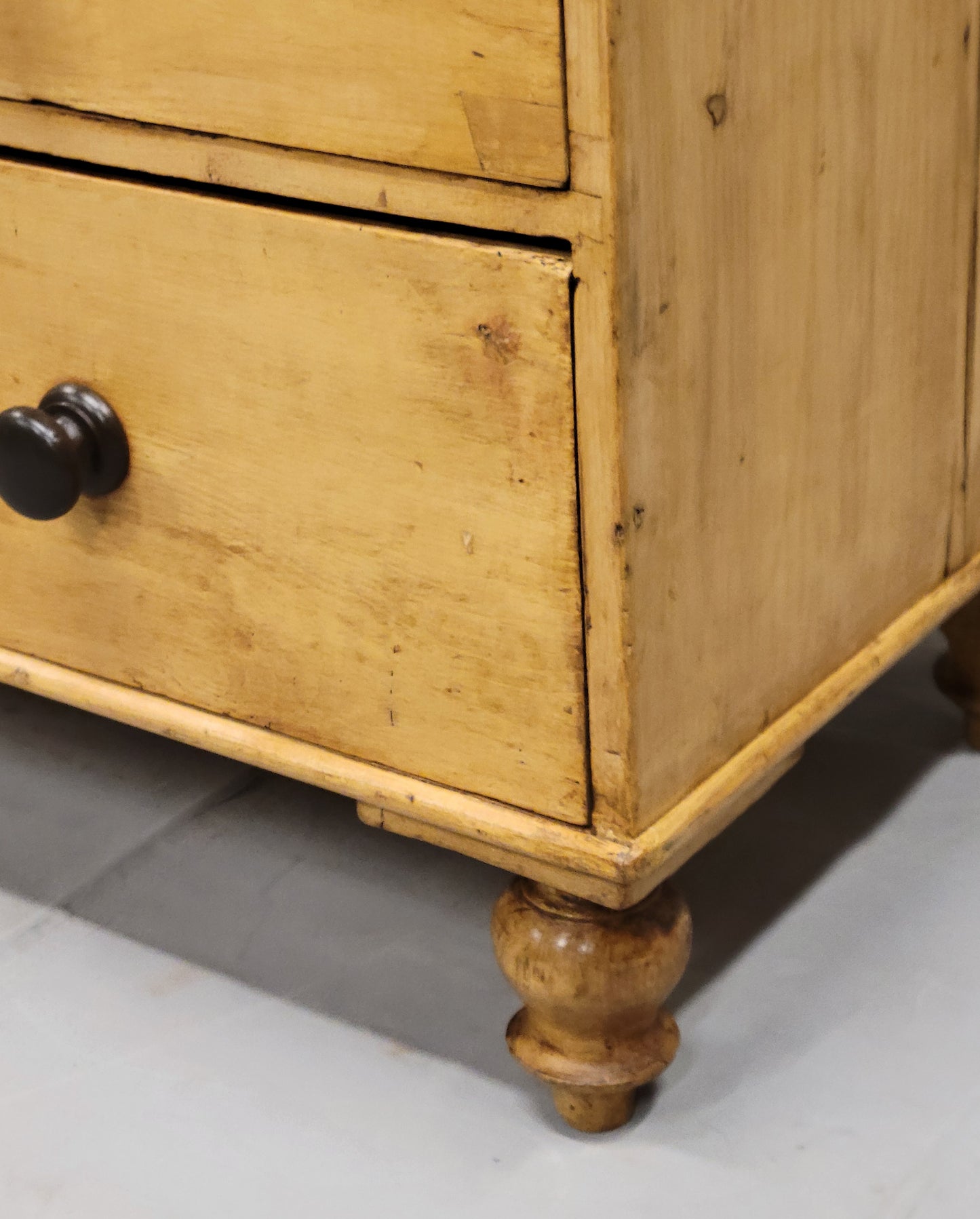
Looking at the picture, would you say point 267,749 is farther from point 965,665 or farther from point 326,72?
point 965,665

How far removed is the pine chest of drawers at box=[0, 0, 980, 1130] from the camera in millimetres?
616

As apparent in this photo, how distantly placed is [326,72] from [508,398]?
131mm

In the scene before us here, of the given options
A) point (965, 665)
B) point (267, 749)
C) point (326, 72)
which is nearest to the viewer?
point (326, 72)

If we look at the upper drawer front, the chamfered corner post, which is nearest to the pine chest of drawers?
the upper drawer front

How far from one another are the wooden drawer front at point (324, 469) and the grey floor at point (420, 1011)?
0.54 ft

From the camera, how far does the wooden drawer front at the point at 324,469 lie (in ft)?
2.11

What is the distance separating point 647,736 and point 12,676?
33cm

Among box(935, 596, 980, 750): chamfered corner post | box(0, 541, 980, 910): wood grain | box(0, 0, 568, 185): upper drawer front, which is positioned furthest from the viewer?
box(935, 596, 980, 750): chamfered corner post

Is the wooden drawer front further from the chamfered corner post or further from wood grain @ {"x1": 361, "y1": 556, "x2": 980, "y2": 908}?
the chamfered corner post

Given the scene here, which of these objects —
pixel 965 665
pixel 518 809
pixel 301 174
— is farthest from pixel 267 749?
pixel 965 665

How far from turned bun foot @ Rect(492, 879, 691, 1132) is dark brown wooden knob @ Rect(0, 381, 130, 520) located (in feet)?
0.80

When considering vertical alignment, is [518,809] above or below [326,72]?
below

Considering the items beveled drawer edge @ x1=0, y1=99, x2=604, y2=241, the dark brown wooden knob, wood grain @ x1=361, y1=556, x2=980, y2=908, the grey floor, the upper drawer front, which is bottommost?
the grey floor

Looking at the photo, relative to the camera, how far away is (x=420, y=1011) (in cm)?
85
